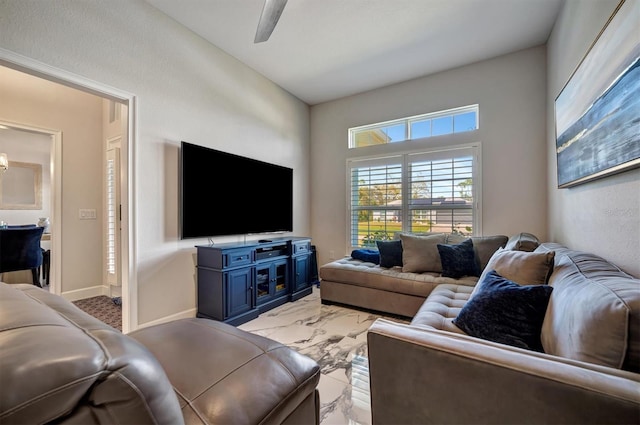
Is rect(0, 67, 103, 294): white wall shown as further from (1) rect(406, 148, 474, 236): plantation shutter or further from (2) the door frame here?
(1) rect(406, 148, 474, 236): plantation shutter

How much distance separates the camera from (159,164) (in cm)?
255

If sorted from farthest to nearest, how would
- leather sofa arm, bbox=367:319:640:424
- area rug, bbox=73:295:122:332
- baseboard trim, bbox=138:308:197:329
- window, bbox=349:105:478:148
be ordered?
window, bbox=349:105:478:148 → area rug, bbox=73:295:122:332 → baseboard trim, bbox=138:308:197:329 → leather sofa arm, bbox=367:319:640:424

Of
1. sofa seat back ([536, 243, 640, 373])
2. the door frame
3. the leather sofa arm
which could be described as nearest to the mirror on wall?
the door frame

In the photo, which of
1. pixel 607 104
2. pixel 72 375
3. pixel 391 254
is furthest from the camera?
pixel 391 254

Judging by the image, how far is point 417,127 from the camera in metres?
3.84

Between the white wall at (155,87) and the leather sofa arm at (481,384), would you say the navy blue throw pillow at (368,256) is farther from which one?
the leather sofa arm at (481,384)

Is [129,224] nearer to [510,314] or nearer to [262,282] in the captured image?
[262,282]

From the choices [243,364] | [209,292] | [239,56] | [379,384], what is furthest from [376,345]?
[239,56]

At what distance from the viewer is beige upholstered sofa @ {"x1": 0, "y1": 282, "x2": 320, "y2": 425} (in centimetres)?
39

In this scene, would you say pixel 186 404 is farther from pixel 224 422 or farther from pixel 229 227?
pixel 229 227

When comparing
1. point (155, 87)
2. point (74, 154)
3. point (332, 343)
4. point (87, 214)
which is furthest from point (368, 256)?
point (74, 154)

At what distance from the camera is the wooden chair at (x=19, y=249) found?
122 inches

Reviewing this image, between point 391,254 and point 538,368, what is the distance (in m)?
2.39

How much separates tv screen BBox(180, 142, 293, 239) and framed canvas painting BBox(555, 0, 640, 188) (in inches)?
117
